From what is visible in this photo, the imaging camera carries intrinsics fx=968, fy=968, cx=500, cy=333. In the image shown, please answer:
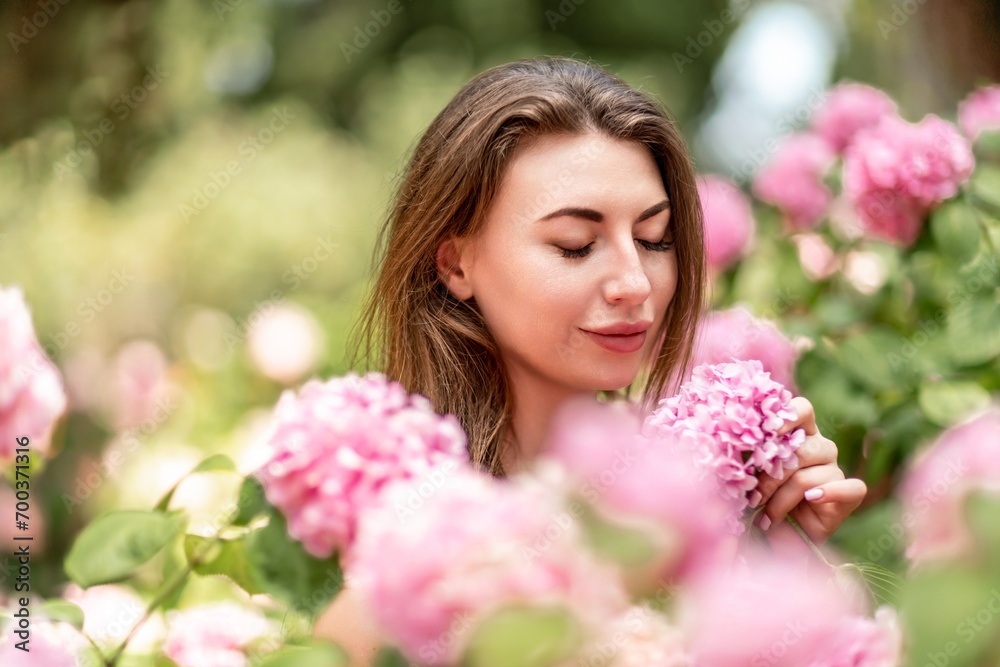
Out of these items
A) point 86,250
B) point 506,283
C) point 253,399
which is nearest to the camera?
point 506,283

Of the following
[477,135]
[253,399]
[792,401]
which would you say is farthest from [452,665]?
[253,399]

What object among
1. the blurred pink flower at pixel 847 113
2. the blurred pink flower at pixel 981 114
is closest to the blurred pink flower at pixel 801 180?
the blurred pink flower at pixel 847 113

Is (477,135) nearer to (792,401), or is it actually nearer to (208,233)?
(792,401)

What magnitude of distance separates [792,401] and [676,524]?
0.62m

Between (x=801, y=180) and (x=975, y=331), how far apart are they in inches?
26.9

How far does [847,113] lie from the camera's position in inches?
75.0

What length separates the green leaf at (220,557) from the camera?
83cm

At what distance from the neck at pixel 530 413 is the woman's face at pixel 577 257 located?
0.02 metres

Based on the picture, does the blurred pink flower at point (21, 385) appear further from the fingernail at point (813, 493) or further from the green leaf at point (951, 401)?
the green leaf at point (951, 401)

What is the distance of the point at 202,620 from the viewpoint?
1.19 meters

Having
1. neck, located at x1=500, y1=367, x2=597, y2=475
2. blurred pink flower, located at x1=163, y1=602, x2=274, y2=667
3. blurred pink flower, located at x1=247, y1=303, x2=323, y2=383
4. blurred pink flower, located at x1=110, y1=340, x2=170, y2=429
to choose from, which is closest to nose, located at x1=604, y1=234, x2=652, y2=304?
neck, located at x1=500, y1=367, x2=597, y2=475

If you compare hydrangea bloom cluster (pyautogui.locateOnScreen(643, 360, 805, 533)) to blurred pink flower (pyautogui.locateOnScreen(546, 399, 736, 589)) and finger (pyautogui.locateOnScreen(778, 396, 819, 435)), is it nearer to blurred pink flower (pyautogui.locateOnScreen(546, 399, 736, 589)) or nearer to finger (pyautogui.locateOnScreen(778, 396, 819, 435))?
finger (pyautogui.locateOnScreen(778, 396, 819, 435))

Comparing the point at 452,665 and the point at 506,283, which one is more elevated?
the point at 452,665

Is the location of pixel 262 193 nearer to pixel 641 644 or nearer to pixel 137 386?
→ pixel 137 386
